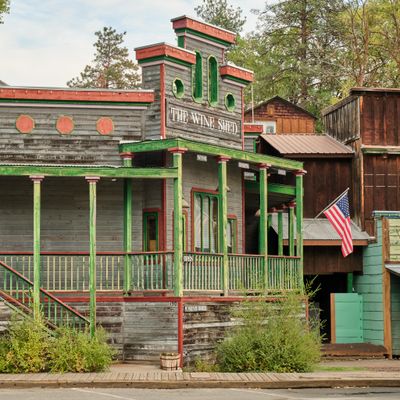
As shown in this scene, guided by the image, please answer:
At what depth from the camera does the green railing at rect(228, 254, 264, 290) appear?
24672mm

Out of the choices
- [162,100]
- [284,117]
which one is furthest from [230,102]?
[284,117]

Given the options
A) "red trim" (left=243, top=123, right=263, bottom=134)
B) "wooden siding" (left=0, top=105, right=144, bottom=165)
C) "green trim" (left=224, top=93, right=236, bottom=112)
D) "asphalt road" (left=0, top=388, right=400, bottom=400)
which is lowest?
"asphalt road" (left=0, top=388, right=400, bottom=400)

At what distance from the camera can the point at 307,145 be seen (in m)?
33.7

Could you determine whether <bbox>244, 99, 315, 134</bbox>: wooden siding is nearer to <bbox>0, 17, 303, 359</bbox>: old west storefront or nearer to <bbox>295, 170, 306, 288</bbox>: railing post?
<bbox>0, 17, 303, 359</bbox>: old west storefront

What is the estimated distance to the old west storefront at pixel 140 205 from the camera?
2269 centimetres

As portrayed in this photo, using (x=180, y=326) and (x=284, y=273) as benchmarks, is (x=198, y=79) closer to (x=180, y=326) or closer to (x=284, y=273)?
(x=284, y=273)

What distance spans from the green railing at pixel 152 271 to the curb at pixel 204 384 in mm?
3752

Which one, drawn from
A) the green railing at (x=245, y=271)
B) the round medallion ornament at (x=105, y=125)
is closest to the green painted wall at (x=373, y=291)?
the green railing at (x=245, y=271)

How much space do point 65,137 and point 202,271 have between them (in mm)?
5110

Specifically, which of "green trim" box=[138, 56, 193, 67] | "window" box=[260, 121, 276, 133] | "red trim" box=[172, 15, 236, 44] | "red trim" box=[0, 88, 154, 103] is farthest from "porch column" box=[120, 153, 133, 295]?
"window" box=[260, 121, 276, 133]

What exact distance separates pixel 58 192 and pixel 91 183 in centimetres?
292

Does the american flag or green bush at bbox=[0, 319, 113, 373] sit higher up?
the american flag

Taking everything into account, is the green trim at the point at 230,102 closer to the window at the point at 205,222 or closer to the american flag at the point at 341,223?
the window at the point at 205,222

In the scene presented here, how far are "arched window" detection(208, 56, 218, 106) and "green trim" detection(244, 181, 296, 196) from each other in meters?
2.84
